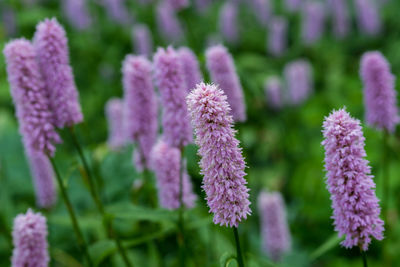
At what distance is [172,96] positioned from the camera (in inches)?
120

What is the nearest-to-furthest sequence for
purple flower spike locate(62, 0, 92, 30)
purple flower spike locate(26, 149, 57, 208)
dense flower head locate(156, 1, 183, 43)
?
purple flower spike locate(26, 149, 57, 208), dense flower head locate(156, 1, 183, 43), purple flower spike locate(62, 0, 92, 30)

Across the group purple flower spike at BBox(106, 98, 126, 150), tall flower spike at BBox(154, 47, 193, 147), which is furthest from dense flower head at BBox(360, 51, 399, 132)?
purple flower spike at BBox(106, 98, 126, 150)

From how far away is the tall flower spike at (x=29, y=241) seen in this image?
2.57 m

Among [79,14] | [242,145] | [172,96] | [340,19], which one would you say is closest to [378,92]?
[242,145]

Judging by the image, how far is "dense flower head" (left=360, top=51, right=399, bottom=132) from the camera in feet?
10.5

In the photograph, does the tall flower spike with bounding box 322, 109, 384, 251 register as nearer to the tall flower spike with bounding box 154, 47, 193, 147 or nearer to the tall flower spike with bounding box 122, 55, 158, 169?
the tall flower spike with bounding box 154, 47, 193, 147

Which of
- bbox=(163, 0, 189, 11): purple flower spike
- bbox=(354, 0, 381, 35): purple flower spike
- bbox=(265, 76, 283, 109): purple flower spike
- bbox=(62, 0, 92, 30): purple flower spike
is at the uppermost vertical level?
bbox=(62, 0, 92, 30): purple flower spike

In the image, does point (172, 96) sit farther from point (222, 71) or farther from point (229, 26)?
point (229, 26)

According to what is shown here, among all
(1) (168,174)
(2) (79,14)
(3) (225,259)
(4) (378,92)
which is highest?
(2) (79,14)

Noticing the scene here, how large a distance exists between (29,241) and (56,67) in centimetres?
107

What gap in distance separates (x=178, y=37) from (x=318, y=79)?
279 cm

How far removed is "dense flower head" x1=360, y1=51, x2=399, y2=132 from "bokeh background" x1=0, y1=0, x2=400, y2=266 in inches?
35.5

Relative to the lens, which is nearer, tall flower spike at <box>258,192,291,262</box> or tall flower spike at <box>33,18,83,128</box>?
tall flower spike at <box>33,18,83,128</box>

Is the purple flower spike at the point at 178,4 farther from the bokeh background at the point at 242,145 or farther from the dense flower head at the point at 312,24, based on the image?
the dense flower head at the point at 312,24
